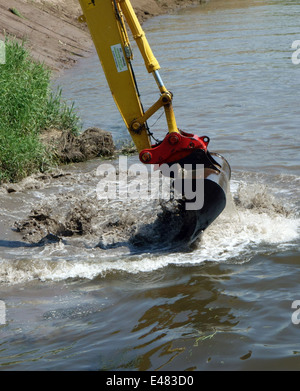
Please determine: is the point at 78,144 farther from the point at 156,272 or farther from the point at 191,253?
the point at 156,272

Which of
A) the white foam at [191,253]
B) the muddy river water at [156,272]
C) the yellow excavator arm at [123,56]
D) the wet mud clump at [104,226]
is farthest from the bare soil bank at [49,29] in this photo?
the white foam at [191,253]

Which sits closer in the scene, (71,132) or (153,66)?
(153,66)

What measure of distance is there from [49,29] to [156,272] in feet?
56.6

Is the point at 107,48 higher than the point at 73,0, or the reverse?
the point at 73,0

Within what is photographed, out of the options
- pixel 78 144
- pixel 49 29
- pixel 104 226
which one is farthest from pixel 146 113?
pixel 49 29

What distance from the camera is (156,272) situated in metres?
5.93

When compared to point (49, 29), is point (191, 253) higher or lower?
lower

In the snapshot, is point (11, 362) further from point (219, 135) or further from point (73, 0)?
point (73, 0)

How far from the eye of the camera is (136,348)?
4.54 metres

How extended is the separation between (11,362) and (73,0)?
81.3 ft

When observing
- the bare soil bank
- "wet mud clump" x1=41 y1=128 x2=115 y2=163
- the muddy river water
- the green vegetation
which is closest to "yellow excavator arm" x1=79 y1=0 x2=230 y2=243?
the muddy river water

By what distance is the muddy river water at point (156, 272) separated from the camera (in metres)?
4.52

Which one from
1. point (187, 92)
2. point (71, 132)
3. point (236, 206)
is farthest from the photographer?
point (187, 92)
